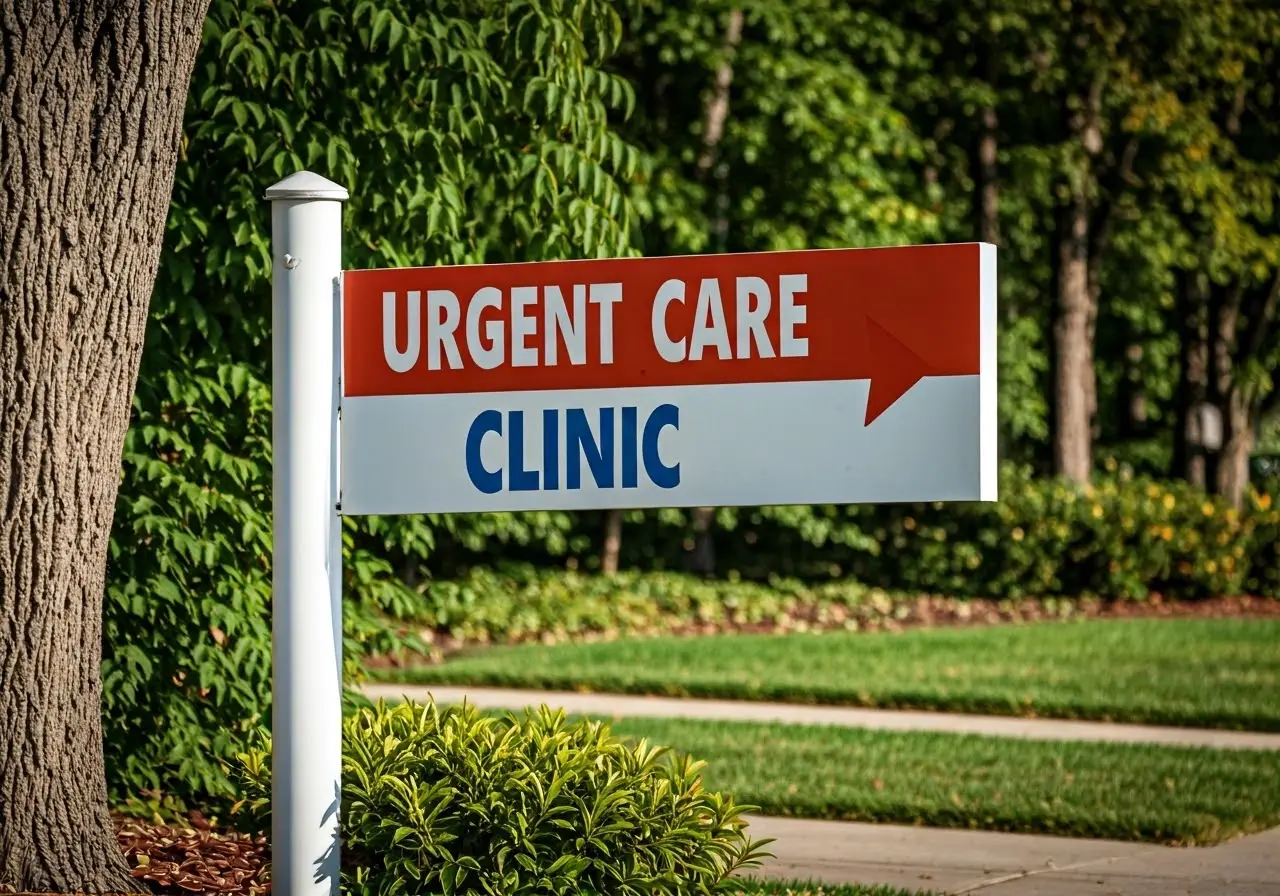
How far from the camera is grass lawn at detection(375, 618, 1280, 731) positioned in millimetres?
10914

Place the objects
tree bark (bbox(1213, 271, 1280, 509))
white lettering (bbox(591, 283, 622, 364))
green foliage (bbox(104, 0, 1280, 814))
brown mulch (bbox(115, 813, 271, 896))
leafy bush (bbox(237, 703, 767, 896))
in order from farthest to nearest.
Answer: tree bark (bbox(1213, 271, 1280, 509)) < green foliage (bbox(104, 0, 1280, 814)) < brown mulch (bbox(115, 813, 271, 896)) < leafy bush (bbox(237, 703, 767, 896)) < white lettering (bbox(591, 283, 622, 364))

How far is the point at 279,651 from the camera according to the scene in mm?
4211

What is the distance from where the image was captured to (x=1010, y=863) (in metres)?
6.68

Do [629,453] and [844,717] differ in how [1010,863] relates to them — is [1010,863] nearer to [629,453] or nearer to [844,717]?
[629,453]

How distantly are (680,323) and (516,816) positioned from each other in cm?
147

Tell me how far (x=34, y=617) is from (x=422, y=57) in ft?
9.99

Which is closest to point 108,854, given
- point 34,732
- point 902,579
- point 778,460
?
point 34,732

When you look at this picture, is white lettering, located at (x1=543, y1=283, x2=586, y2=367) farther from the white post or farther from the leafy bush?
the leafy bush

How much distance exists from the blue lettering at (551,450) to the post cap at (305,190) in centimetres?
74

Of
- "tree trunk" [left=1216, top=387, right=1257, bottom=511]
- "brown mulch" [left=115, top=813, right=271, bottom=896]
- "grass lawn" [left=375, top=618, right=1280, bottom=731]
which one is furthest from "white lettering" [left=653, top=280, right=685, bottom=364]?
"tree trunk" [left=1216, top=387, right=1257, bottom=511]

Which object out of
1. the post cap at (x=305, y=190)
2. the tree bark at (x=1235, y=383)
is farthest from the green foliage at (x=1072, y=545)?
the post cap at (x=305, y=190)

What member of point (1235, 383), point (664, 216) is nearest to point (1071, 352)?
point (1235, 383)

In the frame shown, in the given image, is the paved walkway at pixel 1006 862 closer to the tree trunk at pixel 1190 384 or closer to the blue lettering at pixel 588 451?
the blue lettering at pixel 588 451

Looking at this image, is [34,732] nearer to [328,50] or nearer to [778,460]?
[778,460]
